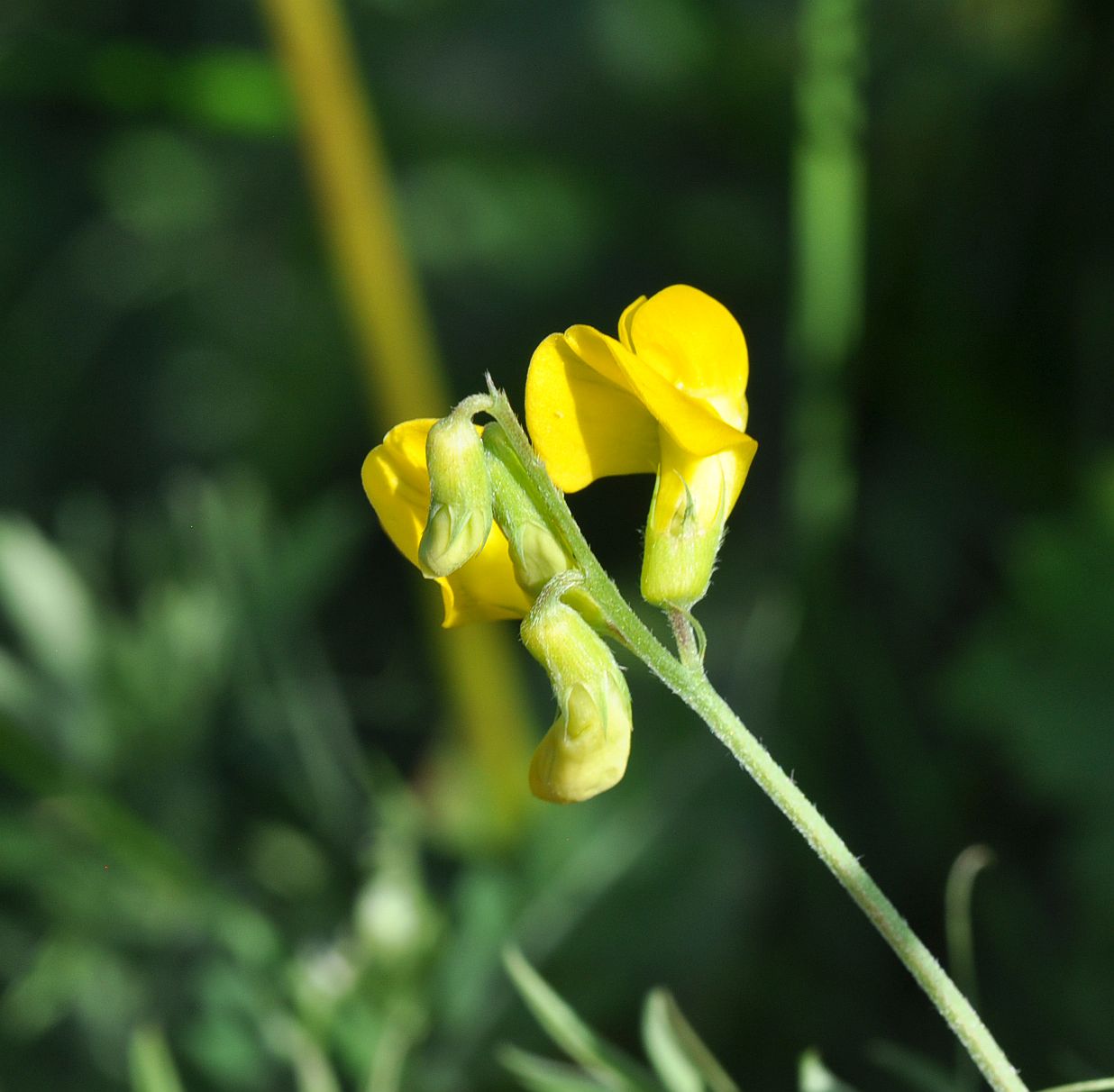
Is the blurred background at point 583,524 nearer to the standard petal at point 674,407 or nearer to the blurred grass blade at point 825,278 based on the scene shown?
the blurred grass blade at point 825,278

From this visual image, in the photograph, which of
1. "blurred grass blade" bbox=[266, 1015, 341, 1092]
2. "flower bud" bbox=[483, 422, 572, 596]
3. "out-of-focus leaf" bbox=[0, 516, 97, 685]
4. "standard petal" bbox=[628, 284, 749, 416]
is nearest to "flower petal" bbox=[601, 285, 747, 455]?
"standard petal" bbox=[628, 284, 749, 416]

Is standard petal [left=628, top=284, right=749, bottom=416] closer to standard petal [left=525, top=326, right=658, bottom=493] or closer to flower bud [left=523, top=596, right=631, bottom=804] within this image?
standard petal [left=525, top=326, right=658, bottom=493]

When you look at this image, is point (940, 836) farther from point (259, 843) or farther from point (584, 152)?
point (584, 152)

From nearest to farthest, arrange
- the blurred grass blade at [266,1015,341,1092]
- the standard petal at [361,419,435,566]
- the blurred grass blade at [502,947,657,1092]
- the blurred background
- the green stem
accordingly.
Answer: the green stem < the standard petal at [361,419,435,566] < the blurred grass blade at [502,947,657,1092] < the blurred grass blade at [266,1015,341,1092] < the blurred background

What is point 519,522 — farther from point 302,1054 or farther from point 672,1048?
point 302,1054

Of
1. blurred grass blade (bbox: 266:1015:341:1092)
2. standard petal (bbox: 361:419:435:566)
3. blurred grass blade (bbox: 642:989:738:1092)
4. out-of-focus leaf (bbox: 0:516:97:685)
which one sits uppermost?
out-of-focus leaf (bbox: 0:516:97:685)

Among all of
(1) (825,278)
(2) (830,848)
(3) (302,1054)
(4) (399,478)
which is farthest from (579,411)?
(1) (825,278)

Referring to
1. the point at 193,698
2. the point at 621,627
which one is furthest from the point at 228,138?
the point at 621,627
